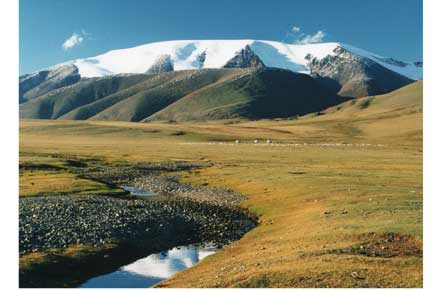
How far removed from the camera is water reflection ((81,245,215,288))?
105 ft

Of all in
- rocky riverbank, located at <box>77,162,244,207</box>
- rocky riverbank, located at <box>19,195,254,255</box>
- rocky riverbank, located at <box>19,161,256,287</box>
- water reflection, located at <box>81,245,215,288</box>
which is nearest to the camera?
water reflection, located at <box>81,245,215,288</box>

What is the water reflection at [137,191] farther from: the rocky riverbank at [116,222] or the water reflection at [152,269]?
the water reflection at [152,269]

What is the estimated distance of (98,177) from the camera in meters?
91.7

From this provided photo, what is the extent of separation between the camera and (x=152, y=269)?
35.0 metres

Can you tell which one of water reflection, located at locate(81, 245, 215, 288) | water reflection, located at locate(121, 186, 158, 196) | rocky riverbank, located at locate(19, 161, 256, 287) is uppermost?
water reflection, located at locate(121, 186, 158, 196)

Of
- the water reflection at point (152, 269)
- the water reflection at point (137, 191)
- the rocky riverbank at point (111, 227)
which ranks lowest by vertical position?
the water reflection at point (152, 269)

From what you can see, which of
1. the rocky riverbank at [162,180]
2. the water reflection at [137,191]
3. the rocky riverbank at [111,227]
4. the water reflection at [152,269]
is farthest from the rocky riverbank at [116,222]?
the water reflection at [137,191]

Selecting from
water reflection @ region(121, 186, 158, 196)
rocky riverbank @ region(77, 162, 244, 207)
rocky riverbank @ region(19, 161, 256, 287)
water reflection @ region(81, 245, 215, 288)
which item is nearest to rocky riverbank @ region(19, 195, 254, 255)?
rocky riverbank @ region(19, 161, 256, 287)

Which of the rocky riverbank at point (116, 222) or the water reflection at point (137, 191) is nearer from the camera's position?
the rocky riverbank at point (116, 222)

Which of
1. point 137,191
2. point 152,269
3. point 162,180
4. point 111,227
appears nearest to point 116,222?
point 111,227

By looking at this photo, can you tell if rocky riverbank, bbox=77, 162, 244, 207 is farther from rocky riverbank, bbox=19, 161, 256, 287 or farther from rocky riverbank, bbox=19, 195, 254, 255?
rocky riverbank, bbox=19, 195, 254, 255

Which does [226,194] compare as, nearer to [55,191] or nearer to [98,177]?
[55,191]

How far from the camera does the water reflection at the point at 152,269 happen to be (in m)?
31.9
